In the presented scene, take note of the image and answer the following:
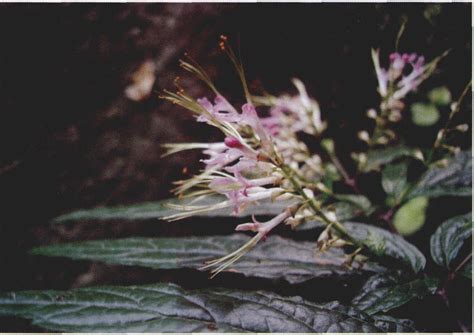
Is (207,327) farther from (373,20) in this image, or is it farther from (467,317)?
(373,20)

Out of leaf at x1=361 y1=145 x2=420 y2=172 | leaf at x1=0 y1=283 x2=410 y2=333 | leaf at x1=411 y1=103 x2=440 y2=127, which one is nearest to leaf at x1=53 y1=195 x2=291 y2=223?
leaf at x1=361 y1=145 x2=420 y2=172

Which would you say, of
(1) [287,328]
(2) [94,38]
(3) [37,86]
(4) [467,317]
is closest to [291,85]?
(2) [94,38]

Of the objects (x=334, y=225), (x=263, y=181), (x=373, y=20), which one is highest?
(x=373, y=20)

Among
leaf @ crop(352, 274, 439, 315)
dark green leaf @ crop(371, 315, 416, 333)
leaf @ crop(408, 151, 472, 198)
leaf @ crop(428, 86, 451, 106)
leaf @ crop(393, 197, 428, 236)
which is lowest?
dark green leaf @ crop(371, 315, 416, 333)

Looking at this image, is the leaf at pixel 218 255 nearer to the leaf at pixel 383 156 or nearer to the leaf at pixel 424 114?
the leaf at pixel 383 156

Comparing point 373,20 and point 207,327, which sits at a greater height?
point 373,20

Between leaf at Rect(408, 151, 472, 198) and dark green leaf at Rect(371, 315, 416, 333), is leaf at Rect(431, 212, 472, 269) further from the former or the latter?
dark green leaf at Rect(371, 315, 416, 333)
